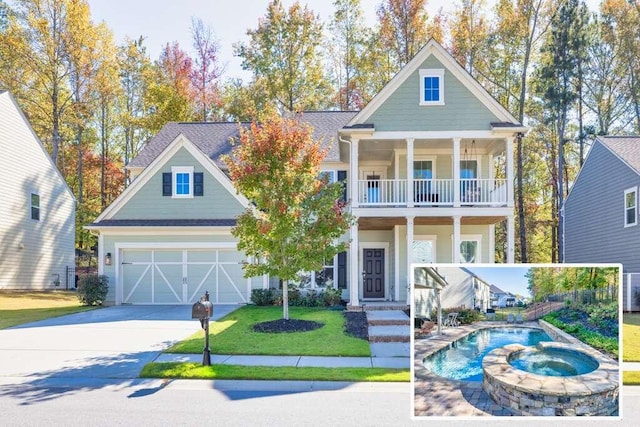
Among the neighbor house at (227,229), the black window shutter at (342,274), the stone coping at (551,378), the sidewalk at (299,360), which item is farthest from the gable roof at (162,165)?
the stone coping at (551,378)

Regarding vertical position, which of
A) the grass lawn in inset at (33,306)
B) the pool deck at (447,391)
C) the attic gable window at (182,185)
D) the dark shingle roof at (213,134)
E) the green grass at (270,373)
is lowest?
the grass lawn in inset at (33,306)

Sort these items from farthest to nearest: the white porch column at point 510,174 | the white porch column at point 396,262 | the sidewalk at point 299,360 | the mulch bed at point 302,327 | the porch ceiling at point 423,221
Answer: the white porch column at point 396,262
the porch ceiling at point 423,221
the white porch column at point 510,174
the mulch bed at point 302,327
the sidewalk at point 299,360

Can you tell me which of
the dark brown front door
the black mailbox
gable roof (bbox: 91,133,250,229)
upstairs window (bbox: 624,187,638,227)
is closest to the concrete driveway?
the black mailbox

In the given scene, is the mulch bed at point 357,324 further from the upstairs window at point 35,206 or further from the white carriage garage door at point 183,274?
the upstairs window at point 35,206

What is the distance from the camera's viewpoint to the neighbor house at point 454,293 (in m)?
2.40

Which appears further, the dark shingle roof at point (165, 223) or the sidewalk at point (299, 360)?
the dark shingle roof at point (165, 223)

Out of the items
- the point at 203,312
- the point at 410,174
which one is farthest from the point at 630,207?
the point at 203,312

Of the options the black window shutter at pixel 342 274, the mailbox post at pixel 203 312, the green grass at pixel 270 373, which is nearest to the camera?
the green grass at pixel 270 373

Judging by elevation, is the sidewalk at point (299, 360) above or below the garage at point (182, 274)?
below

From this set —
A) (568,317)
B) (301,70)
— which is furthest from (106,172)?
(568,317)

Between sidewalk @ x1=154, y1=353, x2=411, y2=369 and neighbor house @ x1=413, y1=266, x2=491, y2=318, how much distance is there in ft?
21.4

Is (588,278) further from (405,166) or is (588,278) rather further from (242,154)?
(405,166)

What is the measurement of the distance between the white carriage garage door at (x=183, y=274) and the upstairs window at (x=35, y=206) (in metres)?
8.98

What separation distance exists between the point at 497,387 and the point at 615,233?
20.6 m
